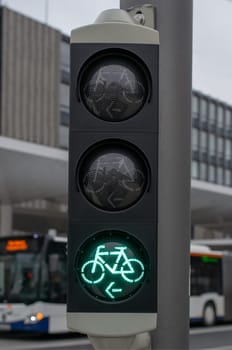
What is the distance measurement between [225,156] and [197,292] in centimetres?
6779

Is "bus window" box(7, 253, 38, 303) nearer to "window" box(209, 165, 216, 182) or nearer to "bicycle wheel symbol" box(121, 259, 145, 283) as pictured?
"bicycle wheel symbol" box(121, 259, 145, 283)

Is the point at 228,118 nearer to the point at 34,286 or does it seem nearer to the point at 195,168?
the point at 195,168

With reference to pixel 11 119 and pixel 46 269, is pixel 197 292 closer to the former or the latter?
pixel 46 269

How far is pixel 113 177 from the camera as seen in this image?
7.60 ft

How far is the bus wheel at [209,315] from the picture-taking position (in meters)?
25.5

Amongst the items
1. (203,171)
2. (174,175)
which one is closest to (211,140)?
(203,171)

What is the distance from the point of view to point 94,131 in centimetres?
235

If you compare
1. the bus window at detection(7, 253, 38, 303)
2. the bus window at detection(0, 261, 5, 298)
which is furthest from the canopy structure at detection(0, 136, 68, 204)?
the bus window at detection(7, 253, 38, 303)

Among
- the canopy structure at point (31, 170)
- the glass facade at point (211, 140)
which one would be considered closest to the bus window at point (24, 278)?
the canopy structure at point (31, 170)

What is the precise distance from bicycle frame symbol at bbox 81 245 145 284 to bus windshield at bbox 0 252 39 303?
16.3 meters

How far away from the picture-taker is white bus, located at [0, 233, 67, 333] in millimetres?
18203

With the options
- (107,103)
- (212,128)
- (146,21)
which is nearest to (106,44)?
(107,103)

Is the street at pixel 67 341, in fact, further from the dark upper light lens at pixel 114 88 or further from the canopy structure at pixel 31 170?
the dark upper light lens at pixel 114 88

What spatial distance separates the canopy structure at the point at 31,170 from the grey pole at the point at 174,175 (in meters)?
23.3
